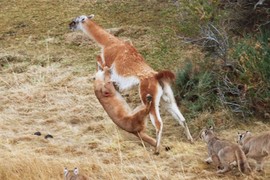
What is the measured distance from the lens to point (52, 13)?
15.3 m

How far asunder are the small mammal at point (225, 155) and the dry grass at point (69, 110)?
13 centimetres

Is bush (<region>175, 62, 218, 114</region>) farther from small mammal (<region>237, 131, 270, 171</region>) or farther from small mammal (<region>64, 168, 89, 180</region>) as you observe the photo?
Answer: small mammal (<region>64, 168, 89, 180</region>)

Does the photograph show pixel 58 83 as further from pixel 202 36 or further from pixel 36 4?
pixel 36 4

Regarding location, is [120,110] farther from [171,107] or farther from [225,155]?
[225,155]

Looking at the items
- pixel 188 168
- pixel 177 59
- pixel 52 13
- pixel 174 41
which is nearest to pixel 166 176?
pixel 188 168

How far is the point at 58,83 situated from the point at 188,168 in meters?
4.45

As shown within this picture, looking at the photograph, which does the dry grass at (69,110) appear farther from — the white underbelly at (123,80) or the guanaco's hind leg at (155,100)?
the white underbelly at (123,80)

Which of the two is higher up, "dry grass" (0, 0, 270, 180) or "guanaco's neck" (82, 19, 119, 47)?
"guanaco's neck" (82, 19, 119, 47)

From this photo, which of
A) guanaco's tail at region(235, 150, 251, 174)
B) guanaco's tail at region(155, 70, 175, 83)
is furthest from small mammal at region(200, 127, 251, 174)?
guanaco's tail at region(155, 70, 175, 83)

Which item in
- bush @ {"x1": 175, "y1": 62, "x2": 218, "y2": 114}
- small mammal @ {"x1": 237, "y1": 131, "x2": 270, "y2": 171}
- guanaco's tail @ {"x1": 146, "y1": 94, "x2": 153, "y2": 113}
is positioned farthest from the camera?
bush @ {"x1": 175, "y1": 62, "x2": 218, "y2": 114}

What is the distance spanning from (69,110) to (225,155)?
3.73 meters

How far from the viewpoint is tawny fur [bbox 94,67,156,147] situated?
324 inches

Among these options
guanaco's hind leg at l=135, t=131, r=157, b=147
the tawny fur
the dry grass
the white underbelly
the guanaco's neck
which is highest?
the guanaco's neck

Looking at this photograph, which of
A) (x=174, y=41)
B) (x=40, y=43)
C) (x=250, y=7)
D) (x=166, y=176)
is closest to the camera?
(x=166, y=176)
